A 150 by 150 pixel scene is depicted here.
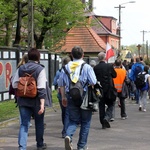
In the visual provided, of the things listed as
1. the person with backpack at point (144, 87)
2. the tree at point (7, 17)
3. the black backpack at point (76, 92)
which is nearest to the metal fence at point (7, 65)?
the person with backpack at point (144, 87)

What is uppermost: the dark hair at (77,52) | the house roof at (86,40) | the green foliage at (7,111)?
the house roof at (86,40)

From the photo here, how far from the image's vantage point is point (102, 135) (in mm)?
9805

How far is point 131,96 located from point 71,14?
33.4 feet

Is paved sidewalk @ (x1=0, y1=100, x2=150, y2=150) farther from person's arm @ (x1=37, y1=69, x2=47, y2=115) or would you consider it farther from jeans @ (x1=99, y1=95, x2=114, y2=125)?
person's arm @ (x1=37, y1=69, x2=47, y2=115)

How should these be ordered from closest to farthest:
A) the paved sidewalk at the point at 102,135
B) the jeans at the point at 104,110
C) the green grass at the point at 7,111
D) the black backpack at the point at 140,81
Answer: the paved sidewalk at the point at 102,135
the jeans at the point at 104,110
the green grass at the point at 7,111
the black backpack at the point at 140,81

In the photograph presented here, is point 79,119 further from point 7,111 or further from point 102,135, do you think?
point 7,111

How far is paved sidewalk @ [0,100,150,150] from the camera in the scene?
8.46m

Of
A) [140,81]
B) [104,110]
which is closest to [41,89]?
[104,110]

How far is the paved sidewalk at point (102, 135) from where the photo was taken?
27.8 feet

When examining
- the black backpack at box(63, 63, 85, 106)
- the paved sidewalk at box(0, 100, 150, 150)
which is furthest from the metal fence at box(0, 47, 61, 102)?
the black backpack at box(63, 63, 85, 106)

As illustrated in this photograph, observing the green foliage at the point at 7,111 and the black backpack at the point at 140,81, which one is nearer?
the green foliage at the point at 7,111

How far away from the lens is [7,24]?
98.7 ft

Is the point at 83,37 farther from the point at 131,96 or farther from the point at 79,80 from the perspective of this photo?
the point at 79,80

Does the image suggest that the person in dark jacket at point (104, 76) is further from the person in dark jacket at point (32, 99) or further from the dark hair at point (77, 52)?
the person in dark jacket at point (32, 99)
